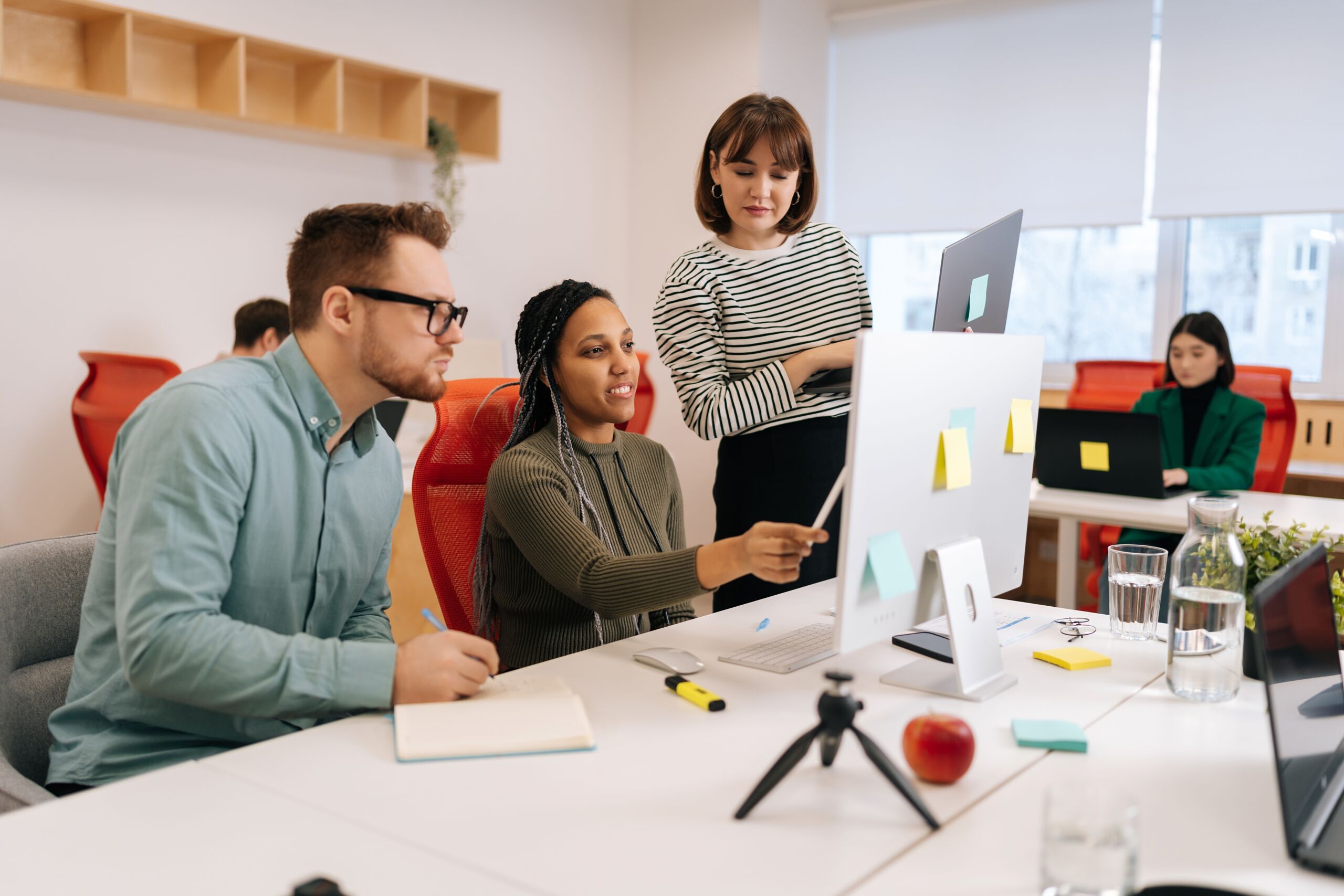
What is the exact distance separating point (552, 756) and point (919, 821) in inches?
15.2

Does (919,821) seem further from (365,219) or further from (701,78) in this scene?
(701,78)

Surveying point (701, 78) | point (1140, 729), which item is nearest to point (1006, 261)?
point (1140, 729)

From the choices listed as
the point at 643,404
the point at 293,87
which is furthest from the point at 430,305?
the point at 293,87

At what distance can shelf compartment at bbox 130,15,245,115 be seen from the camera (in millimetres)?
3465

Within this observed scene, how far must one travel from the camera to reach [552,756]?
3.77ft

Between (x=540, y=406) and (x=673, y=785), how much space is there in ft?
3.01

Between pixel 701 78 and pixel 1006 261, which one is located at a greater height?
pixel 701 78

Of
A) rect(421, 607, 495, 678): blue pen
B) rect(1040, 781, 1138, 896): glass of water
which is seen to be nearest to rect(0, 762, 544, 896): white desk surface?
rect(421, 607, 495, 678): blue pen

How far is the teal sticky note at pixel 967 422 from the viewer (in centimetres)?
134

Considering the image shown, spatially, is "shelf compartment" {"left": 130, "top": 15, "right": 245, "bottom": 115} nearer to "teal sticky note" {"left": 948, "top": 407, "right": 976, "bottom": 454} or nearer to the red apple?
"teal sticky note" {"left": 948, "top": 407, "right": 976, "bottom": 454}

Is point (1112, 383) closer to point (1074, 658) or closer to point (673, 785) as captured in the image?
point (1074, 658)

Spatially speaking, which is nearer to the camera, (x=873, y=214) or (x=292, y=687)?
(x=292, y=687)

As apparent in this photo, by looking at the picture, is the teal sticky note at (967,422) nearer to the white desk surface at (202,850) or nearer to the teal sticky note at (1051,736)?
the teal sticky note at (1051,736)

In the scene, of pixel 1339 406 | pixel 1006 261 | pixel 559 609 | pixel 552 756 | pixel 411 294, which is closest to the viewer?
pixel 552 756
